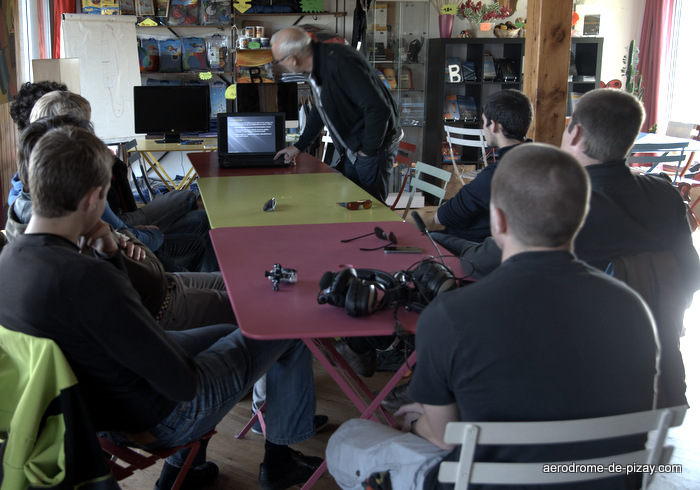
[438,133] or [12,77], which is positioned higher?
[12,77]

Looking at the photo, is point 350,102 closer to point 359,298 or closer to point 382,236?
point 382,236

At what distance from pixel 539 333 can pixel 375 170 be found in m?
3.26

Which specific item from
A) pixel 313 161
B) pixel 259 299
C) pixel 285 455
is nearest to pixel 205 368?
pixel 259 299

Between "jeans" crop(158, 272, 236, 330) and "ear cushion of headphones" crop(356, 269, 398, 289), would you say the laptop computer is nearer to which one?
"jeans" crop(158, 272, 236, 330)

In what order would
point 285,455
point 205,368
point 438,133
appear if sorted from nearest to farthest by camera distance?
1. point 205,368
2. point 285,455
3. point 438,133

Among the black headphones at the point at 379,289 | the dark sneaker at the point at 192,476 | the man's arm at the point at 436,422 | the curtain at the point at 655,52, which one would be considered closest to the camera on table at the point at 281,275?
the black headphones at the point at 379,289

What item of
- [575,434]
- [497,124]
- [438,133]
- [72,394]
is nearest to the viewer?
[575,434]

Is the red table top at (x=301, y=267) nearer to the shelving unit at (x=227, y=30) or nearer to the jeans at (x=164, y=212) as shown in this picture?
the jeans at (x=164, y=212)

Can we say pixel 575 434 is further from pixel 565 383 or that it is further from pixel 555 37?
pixel 555 37

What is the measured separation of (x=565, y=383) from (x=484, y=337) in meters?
0.17

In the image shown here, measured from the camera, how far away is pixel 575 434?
1.25m

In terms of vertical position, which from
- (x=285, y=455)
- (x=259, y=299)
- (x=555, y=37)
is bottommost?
(x=285, y=455)

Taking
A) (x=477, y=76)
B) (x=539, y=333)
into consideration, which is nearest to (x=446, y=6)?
(x=477, y=76)

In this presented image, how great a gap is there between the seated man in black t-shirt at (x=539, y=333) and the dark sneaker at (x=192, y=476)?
4.13ft
